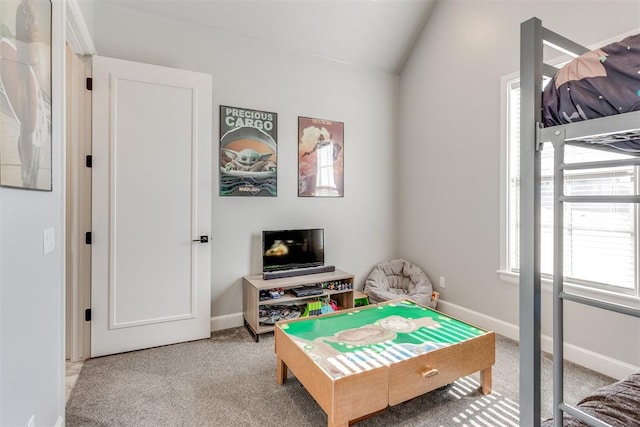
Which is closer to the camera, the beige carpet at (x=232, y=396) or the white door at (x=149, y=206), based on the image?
the beige carpet at (x=232, y=396)

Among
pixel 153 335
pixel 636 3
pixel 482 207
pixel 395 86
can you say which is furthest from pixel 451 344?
pixel 395 86

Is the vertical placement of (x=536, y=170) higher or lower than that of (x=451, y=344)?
higher

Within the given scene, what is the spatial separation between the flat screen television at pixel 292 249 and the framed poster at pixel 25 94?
1.88 metres

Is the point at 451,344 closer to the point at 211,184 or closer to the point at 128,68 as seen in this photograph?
the point at 211,184

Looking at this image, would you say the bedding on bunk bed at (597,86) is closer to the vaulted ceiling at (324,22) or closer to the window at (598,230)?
the window at (598,230)

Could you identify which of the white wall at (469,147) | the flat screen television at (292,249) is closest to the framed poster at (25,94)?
the flat screen television at (292,249)

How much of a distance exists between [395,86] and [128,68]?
294cm

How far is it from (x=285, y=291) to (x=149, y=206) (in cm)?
143

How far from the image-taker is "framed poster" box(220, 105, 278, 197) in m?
3.03

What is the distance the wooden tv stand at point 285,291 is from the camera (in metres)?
2.81

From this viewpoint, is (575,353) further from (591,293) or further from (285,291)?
(285,291)

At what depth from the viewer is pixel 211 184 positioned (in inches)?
115

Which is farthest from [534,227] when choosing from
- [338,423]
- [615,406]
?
[338,423]

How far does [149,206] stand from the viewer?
263cm
